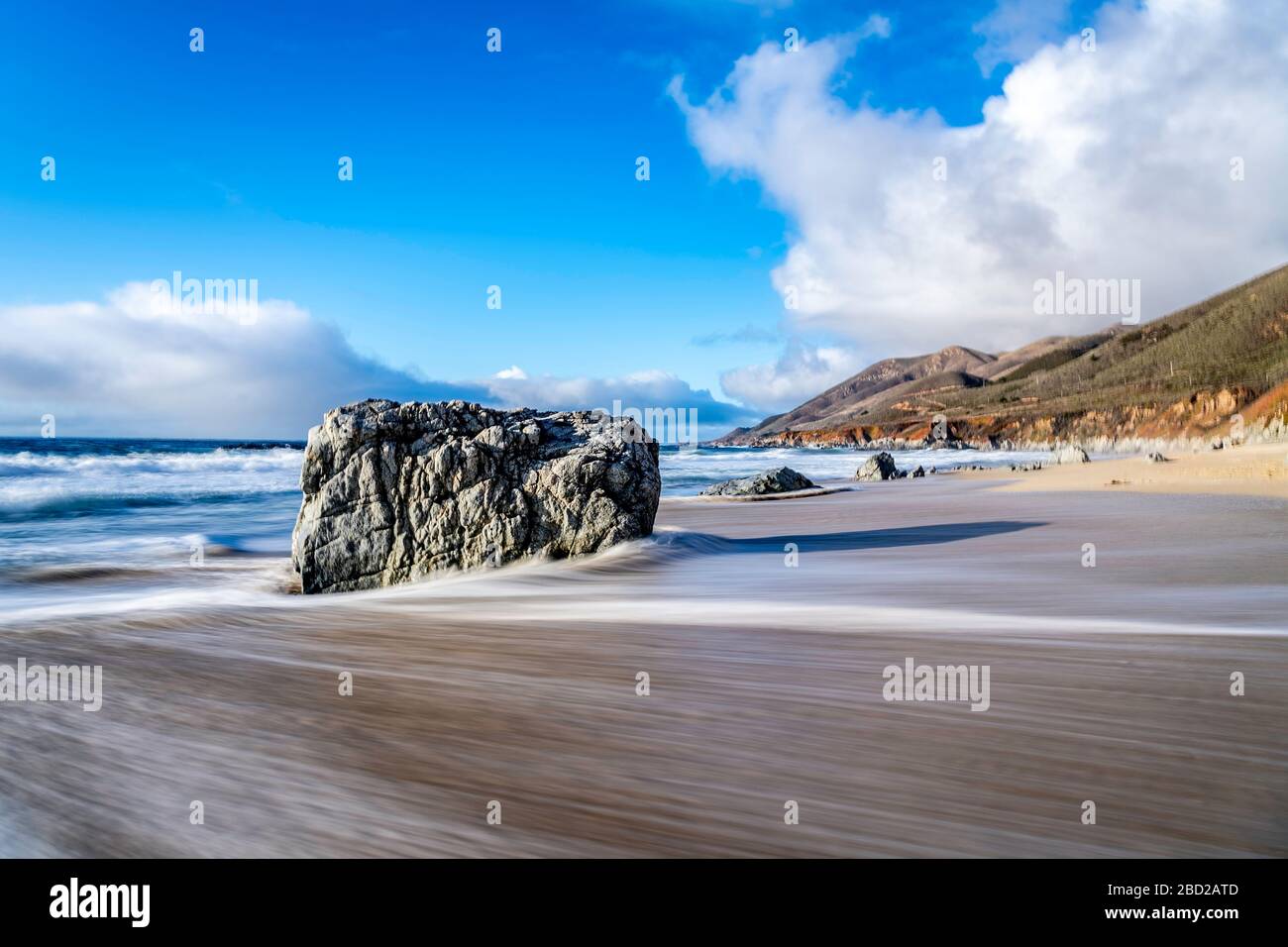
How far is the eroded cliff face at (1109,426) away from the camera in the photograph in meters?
46.6

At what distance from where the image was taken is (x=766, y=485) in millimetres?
17969

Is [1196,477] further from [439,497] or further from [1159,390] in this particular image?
[1159,390]

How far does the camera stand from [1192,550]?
682cm

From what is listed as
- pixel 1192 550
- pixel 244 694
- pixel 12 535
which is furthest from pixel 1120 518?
pixel 12 535

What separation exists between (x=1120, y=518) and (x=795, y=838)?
9.91m

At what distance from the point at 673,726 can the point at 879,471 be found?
25.1m

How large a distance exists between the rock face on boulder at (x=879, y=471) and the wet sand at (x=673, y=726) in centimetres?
2063

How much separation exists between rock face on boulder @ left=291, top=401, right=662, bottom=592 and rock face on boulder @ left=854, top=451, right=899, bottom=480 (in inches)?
799

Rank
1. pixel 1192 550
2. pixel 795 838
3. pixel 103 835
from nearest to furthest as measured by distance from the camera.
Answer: pixel 795 838, pixel 103 835, pixel 1192 550

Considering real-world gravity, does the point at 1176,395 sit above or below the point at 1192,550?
above

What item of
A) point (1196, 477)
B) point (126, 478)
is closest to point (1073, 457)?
point (1196, 477)

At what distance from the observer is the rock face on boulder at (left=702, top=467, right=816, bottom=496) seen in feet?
58.5
